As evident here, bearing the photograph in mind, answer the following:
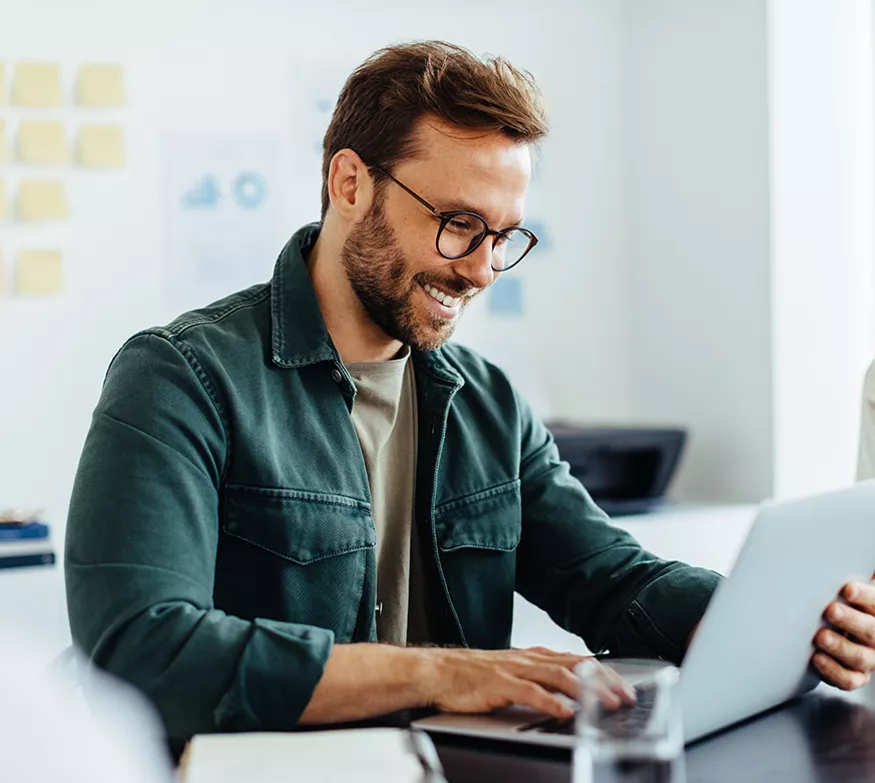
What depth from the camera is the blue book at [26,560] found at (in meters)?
2.04

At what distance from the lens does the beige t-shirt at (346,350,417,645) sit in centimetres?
143

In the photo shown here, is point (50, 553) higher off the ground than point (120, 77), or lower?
lower

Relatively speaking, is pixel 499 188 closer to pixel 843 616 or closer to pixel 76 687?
pixel 843 616

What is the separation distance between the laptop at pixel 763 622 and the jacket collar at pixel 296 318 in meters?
0.50

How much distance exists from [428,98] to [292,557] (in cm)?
56

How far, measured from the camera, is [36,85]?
2.47 meters

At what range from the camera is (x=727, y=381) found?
2881mm

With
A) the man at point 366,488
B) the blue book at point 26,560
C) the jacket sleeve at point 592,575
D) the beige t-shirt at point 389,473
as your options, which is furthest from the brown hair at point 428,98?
the blue book at point 26,560

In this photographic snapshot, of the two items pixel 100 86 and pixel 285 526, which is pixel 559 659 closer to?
pixel 285 526

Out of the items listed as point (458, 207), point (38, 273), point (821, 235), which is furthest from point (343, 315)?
point (821, 235)

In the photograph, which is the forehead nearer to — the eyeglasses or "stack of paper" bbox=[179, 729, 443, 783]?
the eyeglasses

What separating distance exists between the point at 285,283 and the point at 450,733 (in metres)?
0.64

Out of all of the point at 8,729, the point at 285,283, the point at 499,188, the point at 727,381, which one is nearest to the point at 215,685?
the point at 8,729

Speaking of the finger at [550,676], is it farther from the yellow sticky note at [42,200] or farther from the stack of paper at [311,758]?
the yellow sticky note at [42,200]
